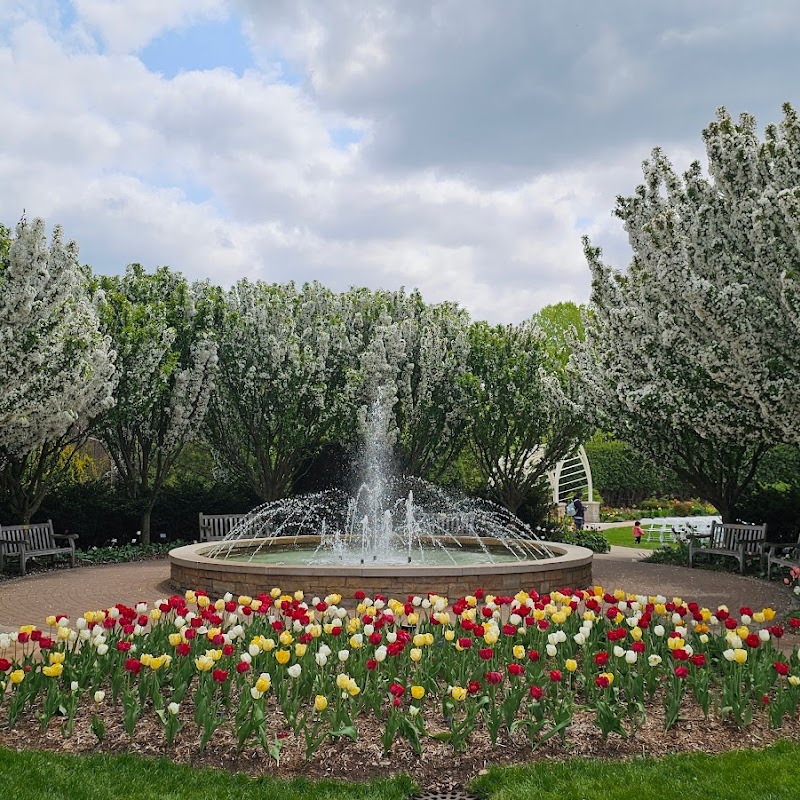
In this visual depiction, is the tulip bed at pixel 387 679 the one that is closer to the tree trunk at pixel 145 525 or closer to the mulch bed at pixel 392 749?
the mulch bed at pixel 392 749

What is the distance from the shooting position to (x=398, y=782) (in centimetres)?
429

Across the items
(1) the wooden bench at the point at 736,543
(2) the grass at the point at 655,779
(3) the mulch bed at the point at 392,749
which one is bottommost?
(2) the grass at the point at 655,779

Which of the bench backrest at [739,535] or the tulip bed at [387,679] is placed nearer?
the tulip bed at [387,679]

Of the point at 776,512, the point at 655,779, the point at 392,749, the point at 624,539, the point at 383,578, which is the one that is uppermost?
the point at 776,512

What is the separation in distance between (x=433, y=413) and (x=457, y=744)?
577 inches

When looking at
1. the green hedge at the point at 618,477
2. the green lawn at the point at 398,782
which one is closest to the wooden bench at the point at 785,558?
the green lawn at the point at 398,782

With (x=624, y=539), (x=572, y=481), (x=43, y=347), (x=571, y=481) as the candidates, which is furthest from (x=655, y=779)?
(x=571, y=481)

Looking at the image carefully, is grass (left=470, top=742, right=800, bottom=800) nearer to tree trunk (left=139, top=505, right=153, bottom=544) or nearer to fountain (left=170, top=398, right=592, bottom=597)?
fountain (left=170, top=398, right=592, bottom=597)

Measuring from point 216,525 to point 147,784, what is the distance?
12872 millimetres

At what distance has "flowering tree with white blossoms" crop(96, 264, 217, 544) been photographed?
15633mm

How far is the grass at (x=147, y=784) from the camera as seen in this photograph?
407 cm

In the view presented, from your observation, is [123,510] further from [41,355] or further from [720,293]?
[720,293]

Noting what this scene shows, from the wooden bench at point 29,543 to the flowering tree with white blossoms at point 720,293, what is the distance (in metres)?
10.8

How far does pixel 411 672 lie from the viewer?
17.7 ft
